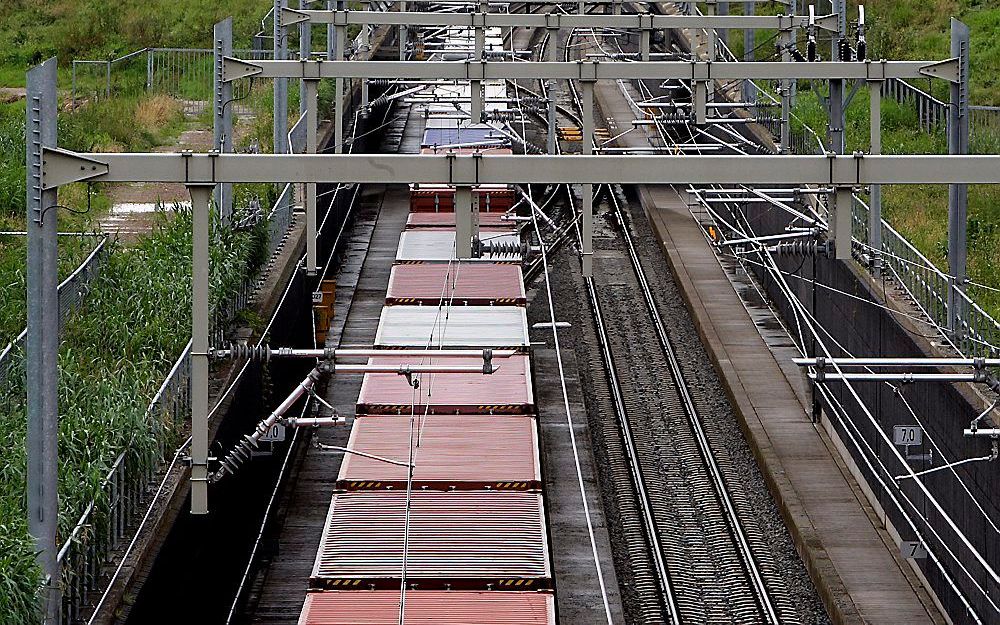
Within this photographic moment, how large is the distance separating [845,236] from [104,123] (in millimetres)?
27757

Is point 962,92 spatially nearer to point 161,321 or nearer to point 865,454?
point 865,454

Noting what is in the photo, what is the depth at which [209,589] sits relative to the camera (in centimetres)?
1856

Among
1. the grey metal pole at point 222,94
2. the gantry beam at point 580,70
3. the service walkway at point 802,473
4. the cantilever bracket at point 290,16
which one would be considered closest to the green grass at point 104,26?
the service walkway at point 802,473

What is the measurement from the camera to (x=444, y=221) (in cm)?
3584

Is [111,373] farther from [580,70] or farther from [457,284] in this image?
[457,284]

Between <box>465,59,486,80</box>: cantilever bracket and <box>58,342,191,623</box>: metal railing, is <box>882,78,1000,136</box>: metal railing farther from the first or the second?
<box>58,342,191,623</box>: metal railing

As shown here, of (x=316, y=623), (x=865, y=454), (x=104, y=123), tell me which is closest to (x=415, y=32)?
(x=104, y=123)

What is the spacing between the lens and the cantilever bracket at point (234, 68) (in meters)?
20.5

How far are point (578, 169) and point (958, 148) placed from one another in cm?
858

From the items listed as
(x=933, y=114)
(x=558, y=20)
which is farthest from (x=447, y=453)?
(x=933, y=114)

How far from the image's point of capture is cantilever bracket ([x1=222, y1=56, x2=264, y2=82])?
2050 cm

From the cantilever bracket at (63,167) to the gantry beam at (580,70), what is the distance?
8489mm

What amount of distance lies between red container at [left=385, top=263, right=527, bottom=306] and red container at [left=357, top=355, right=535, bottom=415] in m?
4.25

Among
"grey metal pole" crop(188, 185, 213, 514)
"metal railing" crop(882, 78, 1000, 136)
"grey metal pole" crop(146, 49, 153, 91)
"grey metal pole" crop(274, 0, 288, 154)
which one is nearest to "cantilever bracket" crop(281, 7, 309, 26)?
"grey metal pole" crop(274, 0, 288, 154)
